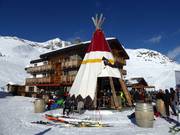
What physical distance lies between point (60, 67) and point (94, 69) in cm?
2849

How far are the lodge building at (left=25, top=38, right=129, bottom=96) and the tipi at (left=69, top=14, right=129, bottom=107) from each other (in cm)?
1790

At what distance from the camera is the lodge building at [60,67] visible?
137 feet

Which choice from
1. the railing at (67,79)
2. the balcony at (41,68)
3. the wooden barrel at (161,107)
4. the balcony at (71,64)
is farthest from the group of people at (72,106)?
the balcony at (41,68)

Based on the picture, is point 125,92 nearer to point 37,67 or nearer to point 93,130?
point 93,130

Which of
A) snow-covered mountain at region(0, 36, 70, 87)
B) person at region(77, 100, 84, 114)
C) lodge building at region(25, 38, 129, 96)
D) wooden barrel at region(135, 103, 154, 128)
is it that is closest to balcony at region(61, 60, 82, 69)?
lodge building at region(25, 38, 129, 96)

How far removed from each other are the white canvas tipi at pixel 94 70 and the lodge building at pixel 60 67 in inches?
705

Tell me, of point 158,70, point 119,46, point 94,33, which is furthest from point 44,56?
point 158,70

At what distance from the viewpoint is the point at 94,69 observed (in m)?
19.8

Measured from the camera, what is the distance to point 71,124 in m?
12.4

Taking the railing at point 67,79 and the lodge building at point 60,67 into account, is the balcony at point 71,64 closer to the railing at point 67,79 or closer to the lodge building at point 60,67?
the lodge building at point 60,67

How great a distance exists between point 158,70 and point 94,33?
3942 inches

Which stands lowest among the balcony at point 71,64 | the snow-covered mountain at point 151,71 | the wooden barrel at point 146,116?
the wooden barrel at point 146,116

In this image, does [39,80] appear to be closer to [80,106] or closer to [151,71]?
[80,106]

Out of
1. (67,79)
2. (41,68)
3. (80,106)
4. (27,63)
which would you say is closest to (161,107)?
(80,106)
